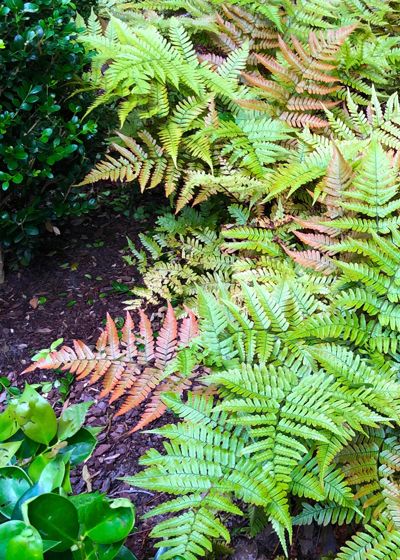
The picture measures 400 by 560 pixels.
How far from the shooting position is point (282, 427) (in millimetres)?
1797

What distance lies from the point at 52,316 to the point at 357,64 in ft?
8.11

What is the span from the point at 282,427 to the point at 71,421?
71cm

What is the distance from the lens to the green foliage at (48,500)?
121cm

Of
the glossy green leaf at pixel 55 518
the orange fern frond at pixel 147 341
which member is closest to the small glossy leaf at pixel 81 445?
the glossy green leaf at pixel 55 518

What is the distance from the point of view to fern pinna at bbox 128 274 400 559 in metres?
1.72

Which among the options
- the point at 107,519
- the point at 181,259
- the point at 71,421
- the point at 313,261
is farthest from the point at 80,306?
the point at 107,519

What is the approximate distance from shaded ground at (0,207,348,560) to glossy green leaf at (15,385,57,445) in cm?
83

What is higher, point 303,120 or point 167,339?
point 303,120

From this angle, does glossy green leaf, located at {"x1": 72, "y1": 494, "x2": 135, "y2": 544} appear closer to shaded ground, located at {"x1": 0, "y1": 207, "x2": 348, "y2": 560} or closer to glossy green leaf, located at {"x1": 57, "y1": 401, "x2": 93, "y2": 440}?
glossy green leaf, located at {"x1": 57, "y1": 401, "x2": 93, "y2": 440}

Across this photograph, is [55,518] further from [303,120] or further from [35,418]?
[303,120]

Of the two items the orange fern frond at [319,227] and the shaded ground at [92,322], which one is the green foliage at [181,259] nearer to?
the shaded ground at [92,322]

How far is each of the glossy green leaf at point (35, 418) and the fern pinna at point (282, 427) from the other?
351 millimetres

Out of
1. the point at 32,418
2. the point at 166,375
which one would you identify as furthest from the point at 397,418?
the point at 32,418

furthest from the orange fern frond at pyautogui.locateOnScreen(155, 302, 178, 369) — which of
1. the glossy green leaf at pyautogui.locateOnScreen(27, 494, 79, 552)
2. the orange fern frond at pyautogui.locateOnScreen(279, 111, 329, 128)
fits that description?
the orange fern frond at pyautogui.locateOnScreen(279, 111, 329, 128)
